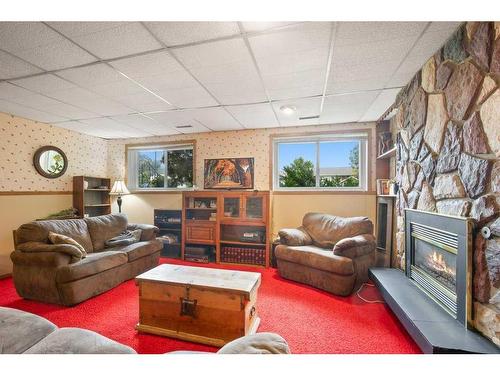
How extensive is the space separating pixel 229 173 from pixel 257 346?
355 cm

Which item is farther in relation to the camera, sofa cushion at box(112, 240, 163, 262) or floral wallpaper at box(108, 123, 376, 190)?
floral wallpaper at box(108, 123, 376, 190)

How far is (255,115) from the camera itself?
3.39 metres

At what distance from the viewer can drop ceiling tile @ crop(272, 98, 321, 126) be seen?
112 inches

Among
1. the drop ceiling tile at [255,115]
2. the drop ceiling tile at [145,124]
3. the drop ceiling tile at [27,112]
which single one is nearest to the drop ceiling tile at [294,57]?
the drop ceiling tile at [255,115]

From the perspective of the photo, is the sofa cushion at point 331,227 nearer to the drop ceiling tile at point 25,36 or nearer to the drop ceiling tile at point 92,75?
the drop ceiling tile at point 92,75

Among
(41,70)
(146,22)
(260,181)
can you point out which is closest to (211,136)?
(260,181)

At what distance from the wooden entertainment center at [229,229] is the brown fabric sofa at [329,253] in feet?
1.95

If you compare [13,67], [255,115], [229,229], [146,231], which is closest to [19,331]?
[13,67]

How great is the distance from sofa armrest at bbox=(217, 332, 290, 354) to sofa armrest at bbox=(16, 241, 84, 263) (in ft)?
8.01

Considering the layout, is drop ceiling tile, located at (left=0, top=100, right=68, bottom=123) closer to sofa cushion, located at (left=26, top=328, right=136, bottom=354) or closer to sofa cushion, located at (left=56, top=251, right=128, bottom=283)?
sofa cushion, located at (left=56, top=251, right=128, bottom=283)

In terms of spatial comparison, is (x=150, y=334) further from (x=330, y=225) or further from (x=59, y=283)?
(x=330, y=225)

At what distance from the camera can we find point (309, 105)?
298 cm

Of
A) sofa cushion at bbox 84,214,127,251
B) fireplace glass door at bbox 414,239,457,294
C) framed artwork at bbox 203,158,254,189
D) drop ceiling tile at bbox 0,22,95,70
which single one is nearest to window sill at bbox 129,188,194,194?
framed artwork at bbox 203,158,254,189

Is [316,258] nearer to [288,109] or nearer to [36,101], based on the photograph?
[288,109]
